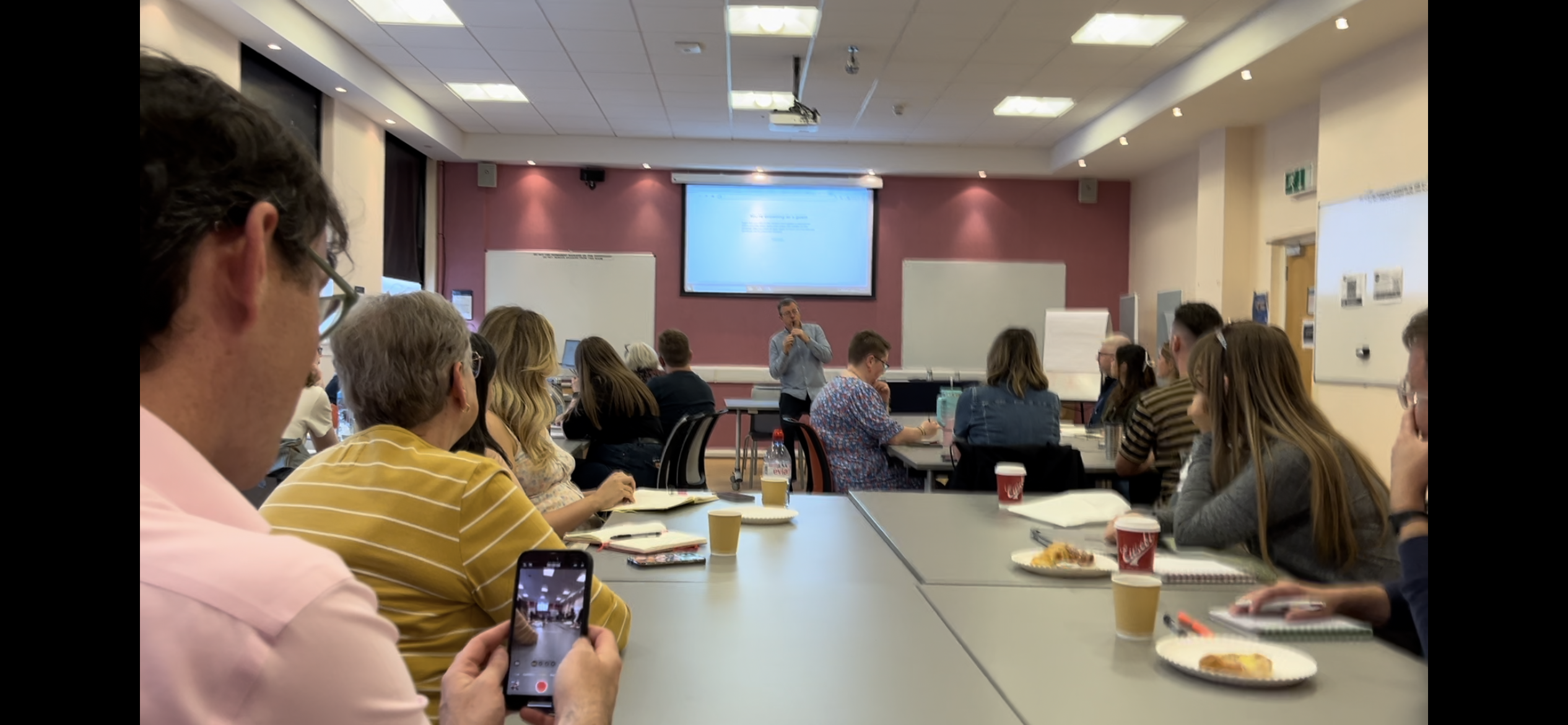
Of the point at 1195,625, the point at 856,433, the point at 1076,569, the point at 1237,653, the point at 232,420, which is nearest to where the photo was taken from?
the point at 232,420

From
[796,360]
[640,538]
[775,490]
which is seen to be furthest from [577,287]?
[640,538]

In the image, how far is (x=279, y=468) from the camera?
12.9 feet

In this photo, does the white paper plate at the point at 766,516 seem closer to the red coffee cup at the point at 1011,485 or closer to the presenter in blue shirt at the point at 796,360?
the red coffee cup at the point at 1011,485

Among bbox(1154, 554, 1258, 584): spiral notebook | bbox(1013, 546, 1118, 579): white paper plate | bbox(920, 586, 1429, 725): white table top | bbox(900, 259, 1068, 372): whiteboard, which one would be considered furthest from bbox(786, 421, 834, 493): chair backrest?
bbox(900, 259, 1068, 372): whiteboard

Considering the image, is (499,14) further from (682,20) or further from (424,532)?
(424,532)

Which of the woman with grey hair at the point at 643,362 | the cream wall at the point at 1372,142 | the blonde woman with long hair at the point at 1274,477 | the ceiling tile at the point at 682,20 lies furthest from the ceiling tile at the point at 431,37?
the cream wall at the point at 1372,142

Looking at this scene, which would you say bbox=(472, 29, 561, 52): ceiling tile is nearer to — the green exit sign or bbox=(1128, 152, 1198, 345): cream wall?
the green exit sign

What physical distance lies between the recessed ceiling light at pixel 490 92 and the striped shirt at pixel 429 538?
689cm

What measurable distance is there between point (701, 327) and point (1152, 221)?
471cm

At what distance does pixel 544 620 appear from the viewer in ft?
3.72

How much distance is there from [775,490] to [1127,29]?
477 centimetres

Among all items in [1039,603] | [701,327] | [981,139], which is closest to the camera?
[1039,603]
